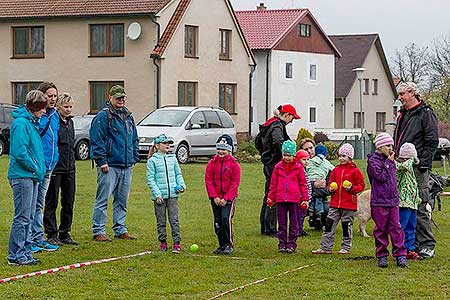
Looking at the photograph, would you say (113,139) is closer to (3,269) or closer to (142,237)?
(142,237)

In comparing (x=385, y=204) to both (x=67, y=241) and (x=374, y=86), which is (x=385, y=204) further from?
(x=374, y=86)

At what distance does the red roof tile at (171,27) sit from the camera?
41591mm

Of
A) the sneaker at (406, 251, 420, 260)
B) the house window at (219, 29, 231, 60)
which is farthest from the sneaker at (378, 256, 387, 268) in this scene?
the house window at (219, 29, 231, 60)

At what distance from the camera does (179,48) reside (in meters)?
43.1

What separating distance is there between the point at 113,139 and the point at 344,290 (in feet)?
15.1

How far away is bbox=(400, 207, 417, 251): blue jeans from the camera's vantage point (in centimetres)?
1170

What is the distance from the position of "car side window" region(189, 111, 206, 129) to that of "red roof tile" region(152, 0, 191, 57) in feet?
31.0

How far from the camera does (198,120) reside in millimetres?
32312

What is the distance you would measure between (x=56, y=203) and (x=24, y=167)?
195 cm

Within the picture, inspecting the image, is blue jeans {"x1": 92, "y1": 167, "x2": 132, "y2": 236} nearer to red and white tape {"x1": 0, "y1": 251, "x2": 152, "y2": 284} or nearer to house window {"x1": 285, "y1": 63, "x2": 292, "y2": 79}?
red and white tape {"x1": 0, "y1": 251, "x2": 152, "y2": 284}

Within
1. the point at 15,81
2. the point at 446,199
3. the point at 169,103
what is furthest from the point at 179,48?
the point at 446,199

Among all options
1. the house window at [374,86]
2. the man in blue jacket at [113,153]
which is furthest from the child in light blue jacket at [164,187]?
the house window at [374,86]

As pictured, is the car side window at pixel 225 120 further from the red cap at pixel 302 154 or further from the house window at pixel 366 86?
the house window at pixel 366 86

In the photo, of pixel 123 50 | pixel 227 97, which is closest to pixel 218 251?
pixel 123 50
